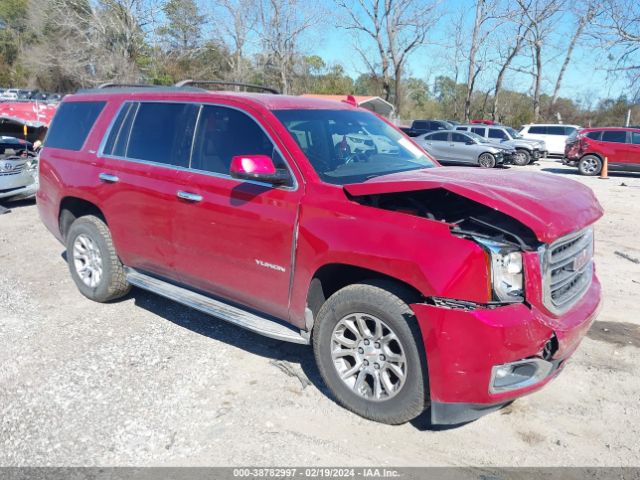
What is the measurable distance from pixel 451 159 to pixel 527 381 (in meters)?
19.4

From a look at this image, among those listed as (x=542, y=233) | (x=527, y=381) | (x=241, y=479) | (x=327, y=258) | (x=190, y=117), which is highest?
(x=190, y=117)

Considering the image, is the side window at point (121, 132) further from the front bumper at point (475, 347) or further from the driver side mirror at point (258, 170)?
the front bumper at point (475, 347)

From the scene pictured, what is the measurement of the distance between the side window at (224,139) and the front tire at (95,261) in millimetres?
1474

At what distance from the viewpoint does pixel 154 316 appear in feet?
16.6

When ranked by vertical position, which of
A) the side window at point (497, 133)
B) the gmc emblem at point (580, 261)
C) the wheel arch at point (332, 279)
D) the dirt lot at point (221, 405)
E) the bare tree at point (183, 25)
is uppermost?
the bare tree at point (183, 25)

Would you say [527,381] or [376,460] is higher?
[527,381]

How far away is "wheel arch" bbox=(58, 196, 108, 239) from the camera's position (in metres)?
5.41

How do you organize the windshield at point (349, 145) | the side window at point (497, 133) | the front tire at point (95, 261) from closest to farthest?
the windshield at point (349, 145)
the front tire at point (95, 261)
the side window at point (497, 133)

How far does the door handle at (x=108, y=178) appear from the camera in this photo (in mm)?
4792

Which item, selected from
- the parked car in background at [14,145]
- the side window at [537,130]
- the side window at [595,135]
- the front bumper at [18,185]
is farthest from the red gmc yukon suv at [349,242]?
the side window at [537,130]

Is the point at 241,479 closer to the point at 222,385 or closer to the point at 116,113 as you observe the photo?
the point at 222,385

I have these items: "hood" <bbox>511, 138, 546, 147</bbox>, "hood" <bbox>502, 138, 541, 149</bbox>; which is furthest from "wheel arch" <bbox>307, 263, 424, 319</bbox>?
"hood" <bbox>511, 138, 546, 147</bbox>

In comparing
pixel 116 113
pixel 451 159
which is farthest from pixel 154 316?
pixel 451 159

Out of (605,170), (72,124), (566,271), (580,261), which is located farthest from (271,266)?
(605,170)
